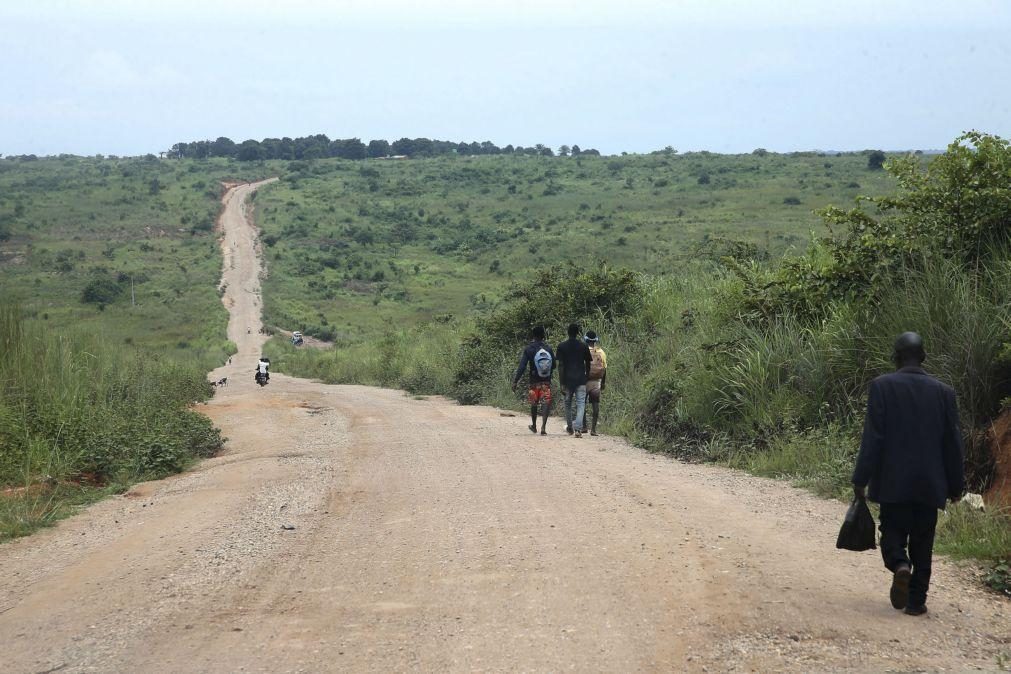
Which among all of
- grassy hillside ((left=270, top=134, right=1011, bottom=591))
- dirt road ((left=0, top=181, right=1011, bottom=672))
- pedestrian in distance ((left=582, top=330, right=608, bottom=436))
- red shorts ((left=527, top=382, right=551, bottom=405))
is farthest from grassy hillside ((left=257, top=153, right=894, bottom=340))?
dirt road ((left=0, top=181, right=1011, bottom=672))

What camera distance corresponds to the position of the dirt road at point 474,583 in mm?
5426

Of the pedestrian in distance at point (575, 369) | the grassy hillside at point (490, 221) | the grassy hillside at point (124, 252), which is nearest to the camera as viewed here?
the pedestrian in distance at point (575, 369)

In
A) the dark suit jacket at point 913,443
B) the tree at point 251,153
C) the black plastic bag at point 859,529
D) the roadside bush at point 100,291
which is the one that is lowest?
the roadside bush at point 100,291

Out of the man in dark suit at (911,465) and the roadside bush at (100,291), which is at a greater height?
the man in dark suit at (911,465)

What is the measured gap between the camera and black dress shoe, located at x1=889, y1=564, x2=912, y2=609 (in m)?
5.88

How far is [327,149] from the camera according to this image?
6363 inches

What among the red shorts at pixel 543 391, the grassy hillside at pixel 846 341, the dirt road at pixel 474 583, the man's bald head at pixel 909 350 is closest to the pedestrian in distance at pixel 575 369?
the red shorts at pixel 543 391

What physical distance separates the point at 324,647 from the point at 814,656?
8.95ft

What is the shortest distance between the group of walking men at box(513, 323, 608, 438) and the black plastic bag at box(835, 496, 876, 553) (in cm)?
923

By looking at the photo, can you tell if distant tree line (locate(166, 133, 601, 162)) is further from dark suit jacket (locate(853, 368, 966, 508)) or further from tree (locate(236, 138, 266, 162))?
dark suit jacket (locate(853, 368, 966, 508))

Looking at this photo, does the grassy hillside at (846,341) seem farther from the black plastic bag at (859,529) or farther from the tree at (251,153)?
the tree at (251,153)

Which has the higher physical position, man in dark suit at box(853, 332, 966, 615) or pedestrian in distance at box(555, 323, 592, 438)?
man in dark suit at box(853, 332, 966, 615)

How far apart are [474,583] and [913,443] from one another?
2.99 metres

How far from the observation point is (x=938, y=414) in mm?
5945
